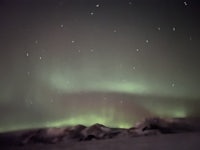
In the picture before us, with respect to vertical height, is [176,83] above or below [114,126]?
above

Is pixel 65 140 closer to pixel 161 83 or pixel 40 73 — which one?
pixel 40 73

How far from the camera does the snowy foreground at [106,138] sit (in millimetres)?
3238

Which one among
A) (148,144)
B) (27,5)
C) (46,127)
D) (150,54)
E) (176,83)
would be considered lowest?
(148,144)

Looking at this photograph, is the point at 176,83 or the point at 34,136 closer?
the point at 34,136

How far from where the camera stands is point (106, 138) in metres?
3.30

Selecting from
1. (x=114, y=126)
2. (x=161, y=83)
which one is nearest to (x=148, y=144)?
(x=114, y=126)

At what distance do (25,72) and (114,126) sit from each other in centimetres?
92

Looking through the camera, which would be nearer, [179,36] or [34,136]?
[34,136]

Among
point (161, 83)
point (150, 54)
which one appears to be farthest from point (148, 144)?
point (150, 54)

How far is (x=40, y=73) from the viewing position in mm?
3355

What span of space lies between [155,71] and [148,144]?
66 centimetres

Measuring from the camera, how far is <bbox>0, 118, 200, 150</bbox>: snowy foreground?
3238mm

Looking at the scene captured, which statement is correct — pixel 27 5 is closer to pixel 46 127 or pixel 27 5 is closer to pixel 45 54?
pixel 45 54

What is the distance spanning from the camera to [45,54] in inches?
133
